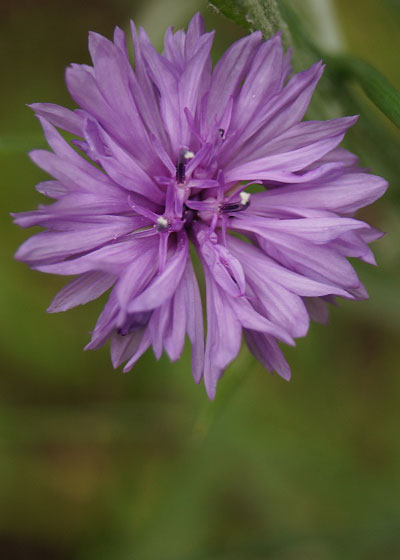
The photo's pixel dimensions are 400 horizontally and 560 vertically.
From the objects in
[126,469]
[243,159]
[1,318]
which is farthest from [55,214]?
→ [126,469]

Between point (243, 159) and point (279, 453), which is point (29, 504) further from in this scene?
point (243, 159)

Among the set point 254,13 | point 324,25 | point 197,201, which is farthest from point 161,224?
point 324,25

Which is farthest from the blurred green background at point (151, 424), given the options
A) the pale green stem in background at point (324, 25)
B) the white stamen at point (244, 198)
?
the white stamen at point (244, 198)

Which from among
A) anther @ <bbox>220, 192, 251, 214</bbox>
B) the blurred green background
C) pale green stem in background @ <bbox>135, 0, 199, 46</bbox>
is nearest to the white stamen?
anther @ <bbox>220, 192, 251, 214</bbox>

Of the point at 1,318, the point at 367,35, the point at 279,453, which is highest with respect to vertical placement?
the point at 367,35

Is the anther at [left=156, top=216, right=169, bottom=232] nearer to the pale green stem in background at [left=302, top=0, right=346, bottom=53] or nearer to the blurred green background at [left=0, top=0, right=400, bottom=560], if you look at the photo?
the pale green stem in background at [left=302, top=0, right=346, bottom=53]

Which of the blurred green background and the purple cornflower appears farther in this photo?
the blurred green background

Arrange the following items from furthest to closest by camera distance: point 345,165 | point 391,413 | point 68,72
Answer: point 391,413, point 345,165, point 68,72
